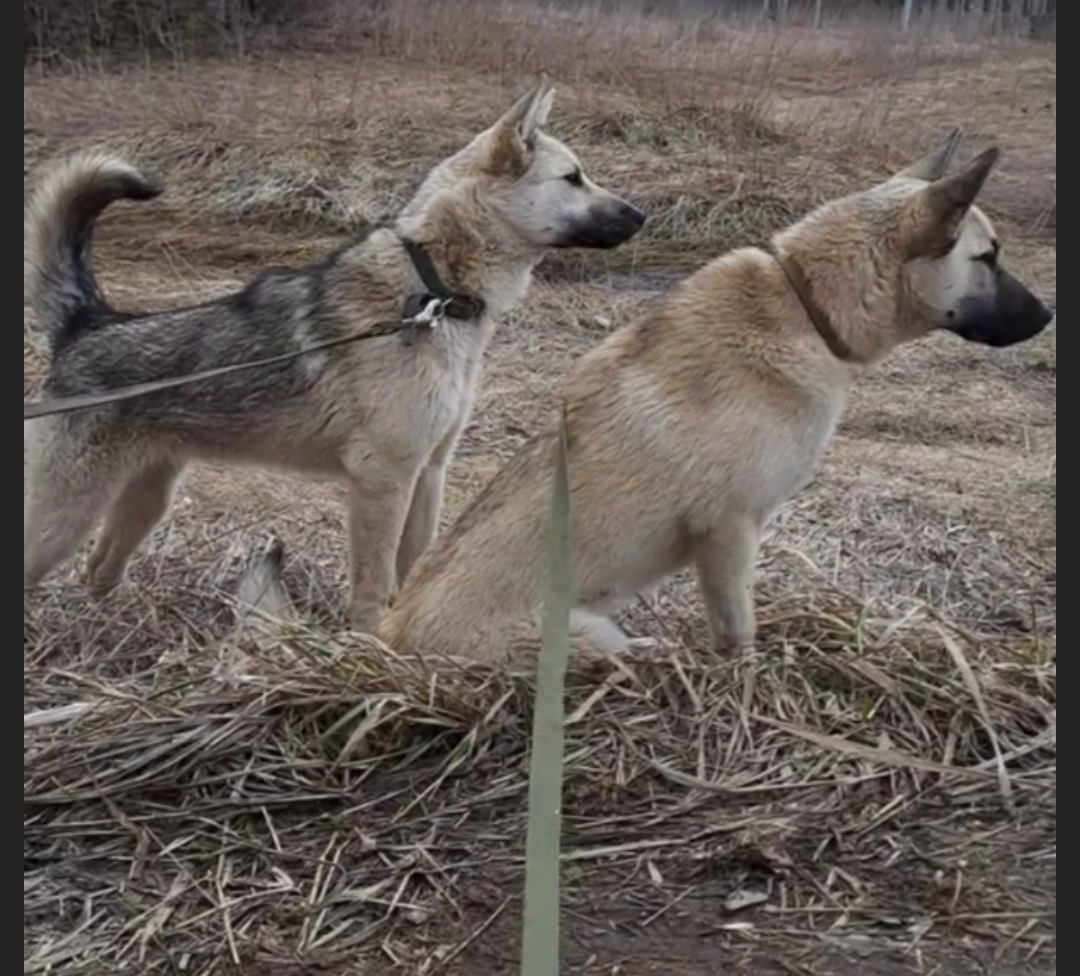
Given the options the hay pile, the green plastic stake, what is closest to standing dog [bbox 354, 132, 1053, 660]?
the hay pile

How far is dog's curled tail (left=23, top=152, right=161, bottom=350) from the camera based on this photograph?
4.45 metres

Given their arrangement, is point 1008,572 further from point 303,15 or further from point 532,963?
point 303,15

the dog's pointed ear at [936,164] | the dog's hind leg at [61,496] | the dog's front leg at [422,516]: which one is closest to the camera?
the dog's pointed ear at [936,164]

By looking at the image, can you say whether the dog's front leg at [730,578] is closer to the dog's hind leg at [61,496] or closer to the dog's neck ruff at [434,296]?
→ the dog's neck ruff at [434,296]

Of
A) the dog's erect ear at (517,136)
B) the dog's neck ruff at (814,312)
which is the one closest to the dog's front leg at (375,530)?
the dog's erect ear at (517,136)

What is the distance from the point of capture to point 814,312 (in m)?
3.62

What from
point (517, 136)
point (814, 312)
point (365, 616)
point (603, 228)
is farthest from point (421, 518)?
point (814, 312)

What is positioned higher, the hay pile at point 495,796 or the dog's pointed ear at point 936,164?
the dog's pointed ear at point 936,164

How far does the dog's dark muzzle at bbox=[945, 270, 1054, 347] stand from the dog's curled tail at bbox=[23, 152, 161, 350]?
7.75 feet

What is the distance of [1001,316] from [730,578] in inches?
39.4

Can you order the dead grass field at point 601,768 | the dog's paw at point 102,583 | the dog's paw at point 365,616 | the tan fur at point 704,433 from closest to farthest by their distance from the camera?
the dead grass field at point 601,768 < the tan fur at point 704,433 < the dog's paw at point 365,616 < the dog's paw at point 102,583

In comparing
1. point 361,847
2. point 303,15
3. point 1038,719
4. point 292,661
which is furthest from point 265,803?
point 303,15

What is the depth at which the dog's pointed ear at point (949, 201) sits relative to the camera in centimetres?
352

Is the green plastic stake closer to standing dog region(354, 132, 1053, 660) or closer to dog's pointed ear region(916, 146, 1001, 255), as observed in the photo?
standing dog region(354, 132, 1053, 660)
